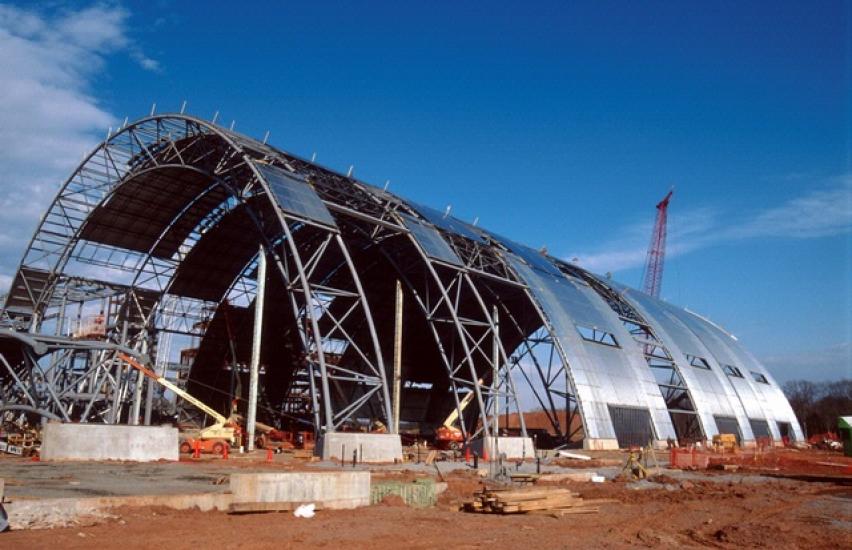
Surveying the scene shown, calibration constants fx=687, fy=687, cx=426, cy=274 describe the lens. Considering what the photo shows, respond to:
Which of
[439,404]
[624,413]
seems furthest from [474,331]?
[624,413]

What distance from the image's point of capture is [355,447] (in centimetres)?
2977

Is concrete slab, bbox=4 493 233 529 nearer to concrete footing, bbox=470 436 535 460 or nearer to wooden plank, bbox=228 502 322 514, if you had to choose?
wooden plank, bbox=228 502 322 514

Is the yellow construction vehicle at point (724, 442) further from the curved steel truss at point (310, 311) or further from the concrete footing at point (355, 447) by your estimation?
the concrete footing at point (355, 447)

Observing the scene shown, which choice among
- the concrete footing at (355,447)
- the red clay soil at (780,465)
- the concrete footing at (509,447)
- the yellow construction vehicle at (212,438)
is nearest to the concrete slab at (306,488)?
the concrete footing at (355,447)

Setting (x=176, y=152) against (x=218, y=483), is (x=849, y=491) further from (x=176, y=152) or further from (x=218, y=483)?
(x=176, y=152)

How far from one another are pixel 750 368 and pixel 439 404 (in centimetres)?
2960

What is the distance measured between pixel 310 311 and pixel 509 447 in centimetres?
1364

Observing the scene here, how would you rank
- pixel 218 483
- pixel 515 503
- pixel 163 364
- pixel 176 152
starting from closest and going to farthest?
pixel 515 503 < pixel 218 483 < pixel 176 152 < pixel 163 364

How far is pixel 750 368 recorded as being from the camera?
6303cm

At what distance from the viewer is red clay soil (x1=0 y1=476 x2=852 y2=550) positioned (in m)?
12.5

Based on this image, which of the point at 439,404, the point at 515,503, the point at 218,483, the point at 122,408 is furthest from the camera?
the point at 439,404

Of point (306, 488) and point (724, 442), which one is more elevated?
point (724, 442)

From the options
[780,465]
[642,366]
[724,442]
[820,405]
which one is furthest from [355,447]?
[820,405]

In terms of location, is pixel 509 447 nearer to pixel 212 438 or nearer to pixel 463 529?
pixel 212 438
